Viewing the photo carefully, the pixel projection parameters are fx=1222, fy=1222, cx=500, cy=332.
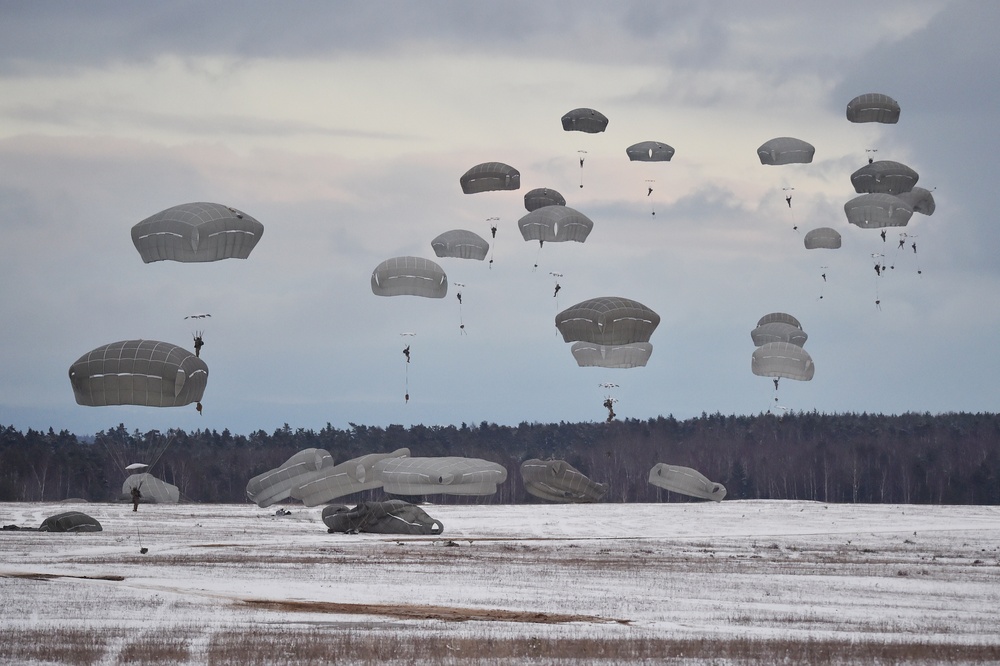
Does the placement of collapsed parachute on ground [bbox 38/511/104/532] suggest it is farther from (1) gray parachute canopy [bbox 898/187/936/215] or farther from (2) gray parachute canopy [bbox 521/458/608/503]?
(1) gray parachute canopy [bbox 898/187/936/215]

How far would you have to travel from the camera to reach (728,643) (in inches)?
927

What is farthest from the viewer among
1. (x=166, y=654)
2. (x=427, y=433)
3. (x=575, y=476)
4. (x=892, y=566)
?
(x=427, y=433)

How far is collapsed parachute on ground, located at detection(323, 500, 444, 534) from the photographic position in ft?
184

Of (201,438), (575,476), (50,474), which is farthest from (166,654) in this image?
(201,438)

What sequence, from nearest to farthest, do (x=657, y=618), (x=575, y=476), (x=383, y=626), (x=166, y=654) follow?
(x=166, y=654) → (x=383, y=626) → (x=657, y=618) → (x=575, y=476)

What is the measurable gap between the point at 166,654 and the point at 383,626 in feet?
16.1

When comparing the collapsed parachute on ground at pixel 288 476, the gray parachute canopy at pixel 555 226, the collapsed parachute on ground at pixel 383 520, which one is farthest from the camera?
the collapsed parachute on ground at pixel 288 476

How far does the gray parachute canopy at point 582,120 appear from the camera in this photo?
64.7m

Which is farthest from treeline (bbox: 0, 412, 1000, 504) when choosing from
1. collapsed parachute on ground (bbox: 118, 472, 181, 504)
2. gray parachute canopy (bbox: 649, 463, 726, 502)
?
gray parachute canopy (bbox: 649, 463, 726, 502)

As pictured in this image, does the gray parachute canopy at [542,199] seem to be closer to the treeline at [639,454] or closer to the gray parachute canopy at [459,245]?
the gray parachute canopy at [459,245]

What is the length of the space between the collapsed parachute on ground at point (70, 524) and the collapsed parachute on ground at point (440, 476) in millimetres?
13712

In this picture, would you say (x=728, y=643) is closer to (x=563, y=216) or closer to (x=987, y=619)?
(x=987, y=619)

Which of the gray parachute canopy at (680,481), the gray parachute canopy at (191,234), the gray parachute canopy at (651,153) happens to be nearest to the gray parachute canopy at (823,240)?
the gray parachute canopy at (651,153)

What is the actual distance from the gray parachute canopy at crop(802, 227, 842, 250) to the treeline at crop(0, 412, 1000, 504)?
45.9 metres
